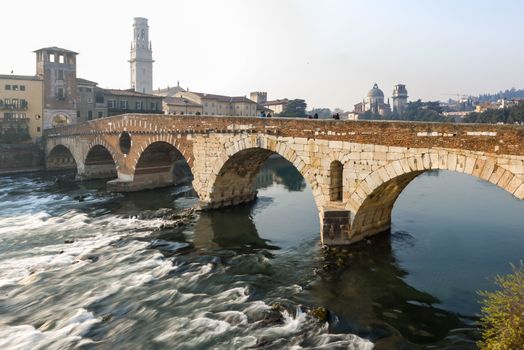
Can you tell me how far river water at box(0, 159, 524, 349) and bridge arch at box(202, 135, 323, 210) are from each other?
161 centimetres

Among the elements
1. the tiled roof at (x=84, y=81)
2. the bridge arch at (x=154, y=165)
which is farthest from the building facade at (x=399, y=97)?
the bridge arch at (x=154, y=165)

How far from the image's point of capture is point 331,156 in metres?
19.4

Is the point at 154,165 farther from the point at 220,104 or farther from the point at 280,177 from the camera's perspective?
the point at 220,104

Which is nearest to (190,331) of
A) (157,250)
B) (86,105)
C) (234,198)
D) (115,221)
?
(157,250)

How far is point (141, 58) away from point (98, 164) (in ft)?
243

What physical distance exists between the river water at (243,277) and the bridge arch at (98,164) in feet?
47.0

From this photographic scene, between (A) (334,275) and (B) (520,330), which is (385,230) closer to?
(A) (334,275)

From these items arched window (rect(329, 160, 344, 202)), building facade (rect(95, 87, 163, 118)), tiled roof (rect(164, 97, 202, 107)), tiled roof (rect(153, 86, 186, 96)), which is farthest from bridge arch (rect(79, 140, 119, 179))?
tiled roof (rect(153, 86, 186, 96))

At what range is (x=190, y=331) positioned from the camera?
1274 centimetres

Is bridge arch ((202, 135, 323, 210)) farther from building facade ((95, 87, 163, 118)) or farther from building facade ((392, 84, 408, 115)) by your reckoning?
building facade ((392, 84, 408, 115))

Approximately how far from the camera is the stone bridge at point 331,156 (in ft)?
47.2

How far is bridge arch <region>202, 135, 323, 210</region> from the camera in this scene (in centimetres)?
2269

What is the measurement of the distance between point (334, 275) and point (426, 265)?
4.02 m

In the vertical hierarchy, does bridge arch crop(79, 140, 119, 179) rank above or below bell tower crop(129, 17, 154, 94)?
below
